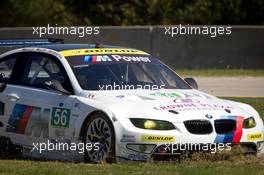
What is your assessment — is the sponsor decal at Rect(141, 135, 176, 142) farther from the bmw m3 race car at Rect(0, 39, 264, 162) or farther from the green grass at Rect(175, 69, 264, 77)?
the green grass at Rect(175, 69, 264, 77)

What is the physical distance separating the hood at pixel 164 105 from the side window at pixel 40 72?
74 centimetres

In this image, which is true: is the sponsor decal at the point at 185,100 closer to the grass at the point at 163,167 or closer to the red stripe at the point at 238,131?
the red stripe at the point at 238,131

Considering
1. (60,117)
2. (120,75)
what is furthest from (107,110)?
(120,75)

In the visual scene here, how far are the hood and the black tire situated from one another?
0.17 m

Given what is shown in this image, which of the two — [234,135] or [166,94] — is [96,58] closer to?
[166,94]

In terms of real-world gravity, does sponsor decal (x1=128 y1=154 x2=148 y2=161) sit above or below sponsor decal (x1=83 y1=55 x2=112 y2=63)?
below

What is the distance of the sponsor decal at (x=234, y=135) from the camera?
9.21 meters

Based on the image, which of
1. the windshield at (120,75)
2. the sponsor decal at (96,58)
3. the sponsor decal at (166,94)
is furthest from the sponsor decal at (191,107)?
the sponsor decal at (96,58)

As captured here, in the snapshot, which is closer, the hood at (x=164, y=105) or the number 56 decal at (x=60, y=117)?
the hood at (x=164, y=105)

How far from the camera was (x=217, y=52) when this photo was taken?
25.7 metres

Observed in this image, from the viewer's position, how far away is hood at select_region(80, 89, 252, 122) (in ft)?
30.0

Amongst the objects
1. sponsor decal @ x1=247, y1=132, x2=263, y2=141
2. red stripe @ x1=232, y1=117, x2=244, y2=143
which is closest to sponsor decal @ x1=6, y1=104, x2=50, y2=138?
red stripe @ x1=232, y1=117, x2=244, y2=143

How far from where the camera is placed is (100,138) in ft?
30.2

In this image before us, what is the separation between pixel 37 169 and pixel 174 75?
121 inches
